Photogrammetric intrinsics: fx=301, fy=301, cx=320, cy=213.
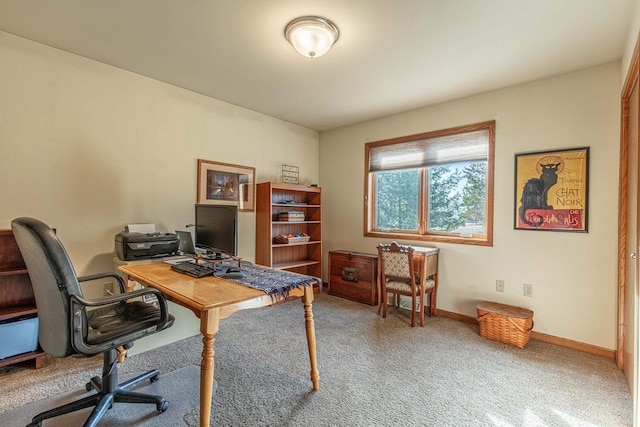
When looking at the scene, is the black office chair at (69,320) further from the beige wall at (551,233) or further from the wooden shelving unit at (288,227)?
the beige wall at (551,233)

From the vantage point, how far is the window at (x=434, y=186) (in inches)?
129

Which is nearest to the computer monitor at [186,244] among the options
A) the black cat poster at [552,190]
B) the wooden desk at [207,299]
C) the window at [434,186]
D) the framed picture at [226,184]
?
the wooden desk at [207,299]

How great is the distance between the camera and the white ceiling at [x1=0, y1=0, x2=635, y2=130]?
6.38ft

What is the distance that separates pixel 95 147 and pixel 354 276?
3111 mm

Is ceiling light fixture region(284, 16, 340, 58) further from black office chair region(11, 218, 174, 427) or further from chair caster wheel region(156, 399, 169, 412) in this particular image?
chair caster wheel region(156, 399, 169, 412)

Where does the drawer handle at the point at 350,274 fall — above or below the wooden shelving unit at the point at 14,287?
below

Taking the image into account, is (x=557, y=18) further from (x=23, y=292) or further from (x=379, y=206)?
(x=23, y=292)

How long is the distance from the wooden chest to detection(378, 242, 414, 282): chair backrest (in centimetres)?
46

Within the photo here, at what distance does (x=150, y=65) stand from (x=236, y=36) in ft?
3.38

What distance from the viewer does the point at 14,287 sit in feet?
7.63

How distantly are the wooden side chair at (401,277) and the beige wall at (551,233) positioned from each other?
47 cm

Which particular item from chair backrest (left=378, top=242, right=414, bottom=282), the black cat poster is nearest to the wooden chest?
chair backrest (left=378, top=242, right=414, bottom=282)

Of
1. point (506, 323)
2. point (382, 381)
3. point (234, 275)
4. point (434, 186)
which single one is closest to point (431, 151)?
point (434, 186)

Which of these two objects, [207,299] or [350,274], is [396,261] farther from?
[207,299]
